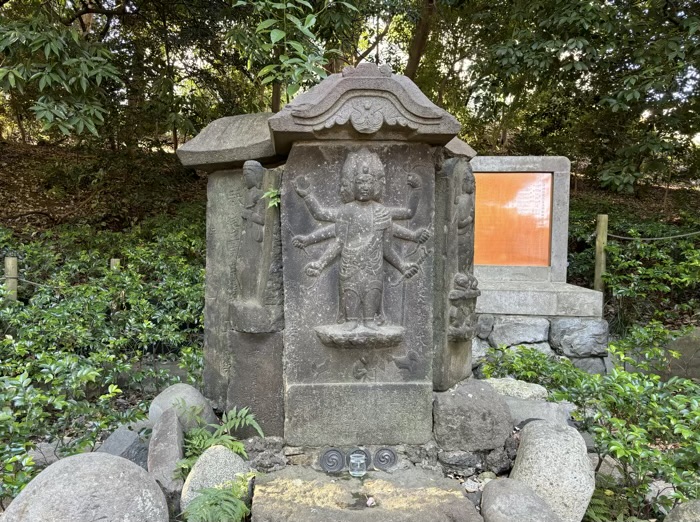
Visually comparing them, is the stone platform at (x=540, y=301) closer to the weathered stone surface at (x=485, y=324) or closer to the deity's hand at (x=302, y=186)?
the weathered stone surface at (x=485, y=324)

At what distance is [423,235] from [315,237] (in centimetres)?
59

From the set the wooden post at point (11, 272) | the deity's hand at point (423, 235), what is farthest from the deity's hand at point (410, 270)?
the wooden post at point (11, 272)

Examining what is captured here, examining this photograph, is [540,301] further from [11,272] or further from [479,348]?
[11,272]

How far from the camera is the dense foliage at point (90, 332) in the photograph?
272 centimetres

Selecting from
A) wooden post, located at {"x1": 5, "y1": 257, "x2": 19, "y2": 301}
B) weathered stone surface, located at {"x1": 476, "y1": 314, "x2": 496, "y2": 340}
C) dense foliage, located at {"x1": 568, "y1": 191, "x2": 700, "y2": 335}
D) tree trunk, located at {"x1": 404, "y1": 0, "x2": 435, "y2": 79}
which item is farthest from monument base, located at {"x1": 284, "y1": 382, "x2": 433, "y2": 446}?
tree trunk, located at {"x1": 404, "y1": 0, "x2": 435, "y2": 79}

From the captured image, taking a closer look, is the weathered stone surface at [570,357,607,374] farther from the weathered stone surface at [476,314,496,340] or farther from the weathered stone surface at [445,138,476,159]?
the weathered stone surface at [445,138,476,159]

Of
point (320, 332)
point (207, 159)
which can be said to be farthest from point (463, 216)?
point (207, 159)

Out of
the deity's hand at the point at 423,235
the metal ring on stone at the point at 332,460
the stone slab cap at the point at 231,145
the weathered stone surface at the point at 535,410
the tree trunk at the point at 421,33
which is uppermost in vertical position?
the tree trunk at the point at 421,33

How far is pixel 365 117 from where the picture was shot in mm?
2543

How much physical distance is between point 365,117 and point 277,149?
1.95 ft

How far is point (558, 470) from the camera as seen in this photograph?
250 centimetres

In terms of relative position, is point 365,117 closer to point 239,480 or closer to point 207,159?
point 207,159

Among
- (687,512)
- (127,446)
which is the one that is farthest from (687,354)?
(127,446)

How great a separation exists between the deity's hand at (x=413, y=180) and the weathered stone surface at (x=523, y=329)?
142 inches
